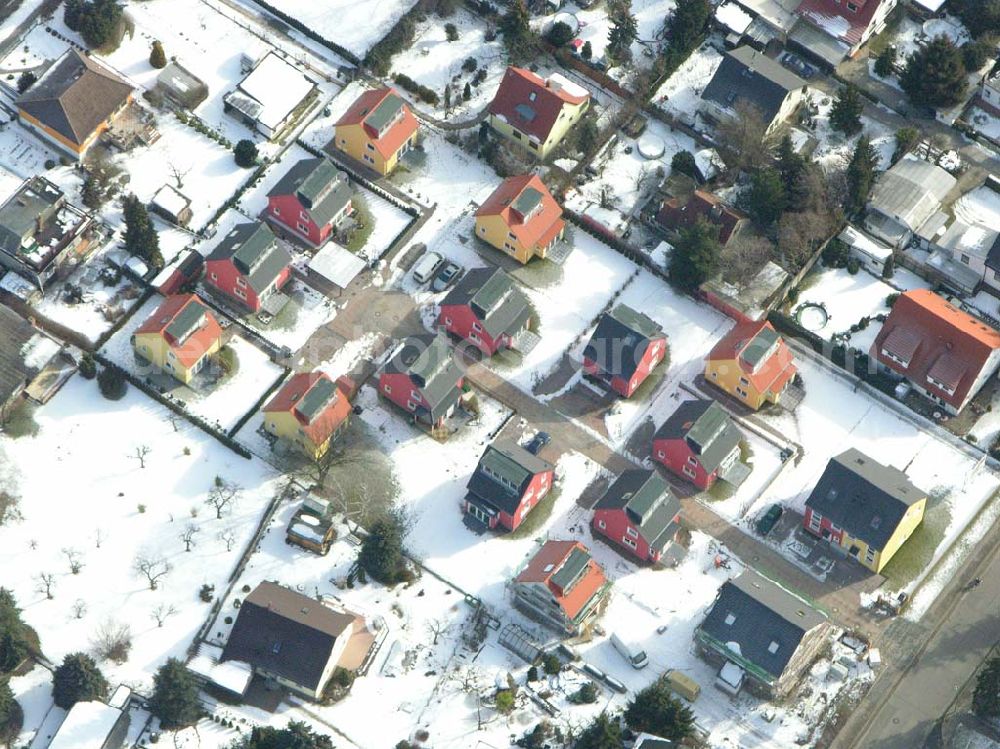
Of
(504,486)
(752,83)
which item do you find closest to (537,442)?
(504,486)

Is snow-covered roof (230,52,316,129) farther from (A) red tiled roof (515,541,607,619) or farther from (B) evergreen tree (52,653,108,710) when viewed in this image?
(B) evergreen tree (52,653,108,710)

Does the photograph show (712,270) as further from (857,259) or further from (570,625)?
(570,625)

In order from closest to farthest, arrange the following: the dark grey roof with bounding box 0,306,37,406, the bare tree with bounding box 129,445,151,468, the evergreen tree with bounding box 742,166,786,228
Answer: the bare tree with bounding box 129,445,151,468
the dark grey roof with bounding box 0,306,37,406
the evergreen tree with bounding box 742,166,786,228

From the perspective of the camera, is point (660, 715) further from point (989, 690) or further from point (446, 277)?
point (446, 277)

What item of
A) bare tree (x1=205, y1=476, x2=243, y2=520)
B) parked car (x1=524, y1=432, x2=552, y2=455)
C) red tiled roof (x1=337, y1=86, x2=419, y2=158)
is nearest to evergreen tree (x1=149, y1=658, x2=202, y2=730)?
bare tree (x1=205, y1=476, x2=243, y2=520)

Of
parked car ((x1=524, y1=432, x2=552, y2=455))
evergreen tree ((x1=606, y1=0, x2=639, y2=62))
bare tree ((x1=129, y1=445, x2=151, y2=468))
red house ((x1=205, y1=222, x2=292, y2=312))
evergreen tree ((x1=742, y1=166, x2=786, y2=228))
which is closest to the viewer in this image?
bare tree ((x1=129, y1=445, x2=151, y2=468))

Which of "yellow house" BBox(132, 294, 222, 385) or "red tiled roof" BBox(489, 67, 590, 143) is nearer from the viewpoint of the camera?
"yellow house" BBox(132, 294, 222, 385)
